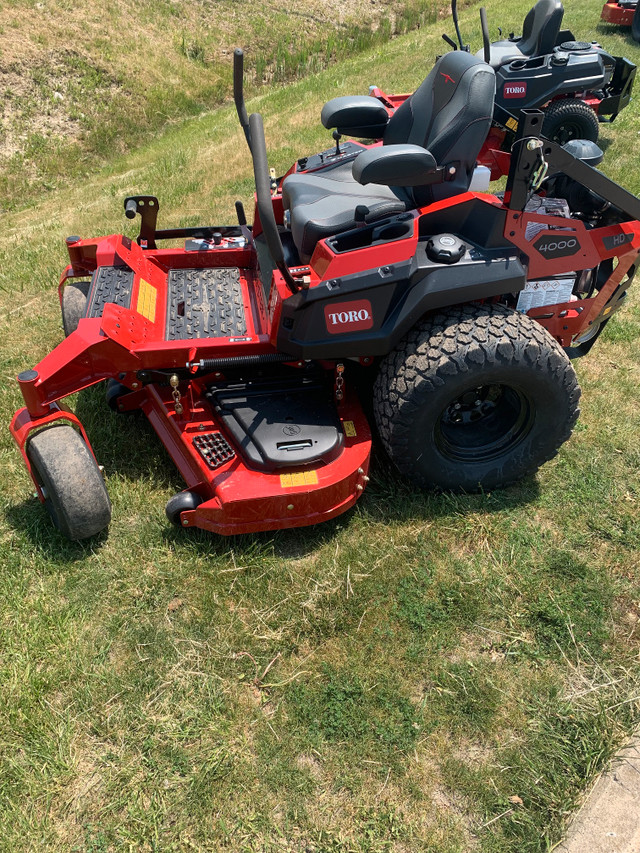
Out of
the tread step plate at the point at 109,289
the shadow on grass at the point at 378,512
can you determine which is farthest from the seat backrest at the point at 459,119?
the tread step plate at the point at 109,289

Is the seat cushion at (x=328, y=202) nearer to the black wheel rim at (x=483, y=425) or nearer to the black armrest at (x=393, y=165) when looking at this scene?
the black armrest at (x=393, y=165)

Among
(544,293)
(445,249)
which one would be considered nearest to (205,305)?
(445,249)

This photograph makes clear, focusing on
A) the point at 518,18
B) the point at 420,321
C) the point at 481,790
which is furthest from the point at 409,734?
the point at 518,18

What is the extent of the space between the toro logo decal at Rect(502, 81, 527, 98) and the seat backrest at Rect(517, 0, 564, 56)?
557mm

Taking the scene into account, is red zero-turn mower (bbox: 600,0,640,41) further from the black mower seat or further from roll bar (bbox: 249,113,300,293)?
roll bar (bbox: 249,113,300,293)

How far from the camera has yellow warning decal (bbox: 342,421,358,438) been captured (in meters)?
3.16

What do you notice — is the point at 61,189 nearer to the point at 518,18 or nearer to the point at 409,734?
the point at 409,734

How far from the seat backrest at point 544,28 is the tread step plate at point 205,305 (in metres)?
4.86

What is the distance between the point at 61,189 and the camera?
7836 mm

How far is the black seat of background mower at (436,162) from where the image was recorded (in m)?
3.16

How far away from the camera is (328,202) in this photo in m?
3.37

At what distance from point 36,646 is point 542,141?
3.01 m

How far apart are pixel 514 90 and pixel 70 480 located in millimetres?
5959

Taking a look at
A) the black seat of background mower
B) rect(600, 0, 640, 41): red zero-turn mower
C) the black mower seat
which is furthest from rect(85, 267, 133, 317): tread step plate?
rect(600, 0, 640, 41): red zero-turn mower
